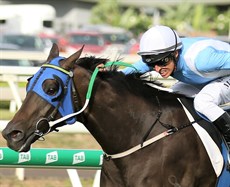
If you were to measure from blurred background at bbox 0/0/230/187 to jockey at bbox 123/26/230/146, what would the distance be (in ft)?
2.45

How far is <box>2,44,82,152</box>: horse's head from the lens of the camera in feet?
14.0

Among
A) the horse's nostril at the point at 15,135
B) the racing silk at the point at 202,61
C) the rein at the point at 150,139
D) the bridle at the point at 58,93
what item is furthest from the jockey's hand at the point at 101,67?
the horse's nostril at the point at 15,135

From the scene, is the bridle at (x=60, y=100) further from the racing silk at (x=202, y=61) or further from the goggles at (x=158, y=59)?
the racing silk at (x=202, y=61)

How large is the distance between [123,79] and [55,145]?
4602 mm

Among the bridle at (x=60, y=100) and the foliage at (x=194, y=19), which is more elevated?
the bridle at (x=60, y=100)

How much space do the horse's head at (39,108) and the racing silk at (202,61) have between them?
2.35 feet

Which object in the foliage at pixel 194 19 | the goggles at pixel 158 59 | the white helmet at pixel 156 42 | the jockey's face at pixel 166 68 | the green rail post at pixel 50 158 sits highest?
the white helmet at pixel 156 42

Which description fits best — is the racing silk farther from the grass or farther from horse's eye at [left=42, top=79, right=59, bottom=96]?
the grass

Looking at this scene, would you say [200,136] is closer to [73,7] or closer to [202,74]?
[202,74]

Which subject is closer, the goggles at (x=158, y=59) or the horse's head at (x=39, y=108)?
the horse's head at (x=39, y=108)

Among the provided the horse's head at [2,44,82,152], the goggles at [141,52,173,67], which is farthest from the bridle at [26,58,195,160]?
the goggles at [141,52,173,67]

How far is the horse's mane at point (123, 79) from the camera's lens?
459 cm

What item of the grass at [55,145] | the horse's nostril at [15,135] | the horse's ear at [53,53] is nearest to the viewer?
the horse's nostril at [15,135]

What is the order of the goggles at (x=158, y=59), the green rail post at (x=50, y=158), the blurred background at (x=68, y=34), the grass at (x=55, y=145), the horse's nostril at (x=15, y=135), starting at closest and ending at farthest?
the horse's nostril at (x=15, y=135) < the goggles at (x=158, y=59) < the green rail post at (x=50, y=158) < the grass at (x=55, y=145) < the blurred background at (x=68, y=34)
